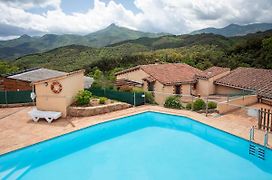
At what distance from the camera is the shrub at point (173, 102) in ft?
69.3

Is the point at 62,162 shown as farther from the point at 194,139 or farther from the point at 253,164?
the point at 253,164

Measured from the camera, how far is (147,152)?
14.4 meters

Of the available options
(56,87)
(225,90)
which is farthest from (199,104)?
(56,87)

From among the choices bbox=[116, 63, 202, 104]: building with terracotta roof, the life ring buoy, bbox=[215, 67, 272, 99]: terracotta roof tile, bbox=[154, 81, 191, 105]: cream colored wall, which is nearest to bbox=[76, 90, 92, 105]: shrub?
the life ring buoy

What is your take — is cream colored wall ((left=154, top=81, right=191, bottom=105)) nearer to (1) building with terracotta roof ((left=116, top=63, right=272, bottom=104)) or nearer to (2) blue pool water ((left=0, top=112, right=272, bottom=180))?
(1) building with terracotta roof ((left=116, top=63, right=272, bottom=104))

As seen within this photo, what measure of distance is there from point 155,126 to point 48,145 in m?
7.67

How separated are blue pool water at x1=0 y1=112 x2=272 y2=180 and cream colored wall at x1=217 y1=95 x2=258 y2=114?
2.60 m

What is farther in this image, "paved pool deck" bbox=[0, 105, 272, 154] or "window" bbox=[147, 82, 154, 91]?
"window" bbox=[147, 82, 154, 91]

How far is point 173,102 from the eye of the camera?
2120 cm

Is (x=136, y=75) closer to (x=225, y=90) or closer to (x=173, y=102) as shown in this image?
(x=173, y=102)

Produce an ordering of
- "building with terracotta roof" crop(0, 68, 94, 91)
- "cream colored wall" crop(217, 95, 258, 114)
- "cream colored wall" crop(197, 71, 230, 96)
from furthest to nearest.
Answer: "cream colored wall" crop(197, 71, 230, 96) < "building with terracotta roof" crop(0, 68, 94, 91) < "cream colored wall" crop(217, 95, 258, 114)

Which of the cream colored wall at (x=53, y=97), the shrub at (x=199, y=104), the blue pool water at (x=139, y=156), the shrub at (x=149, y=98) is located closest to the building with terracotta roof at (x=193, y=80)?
the shrub at (x=149, y=98)

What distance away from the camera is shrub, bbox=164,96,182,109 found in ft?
69.3

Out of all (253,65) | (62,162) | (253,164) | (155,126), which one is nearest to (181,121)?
(155,126)
